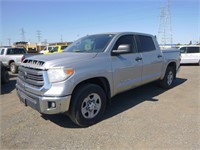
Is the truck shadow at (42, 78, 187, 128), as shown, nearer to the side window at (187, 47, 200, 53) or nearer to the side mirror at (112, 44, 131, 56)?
the side mirror at (112, 44, 131, 56)

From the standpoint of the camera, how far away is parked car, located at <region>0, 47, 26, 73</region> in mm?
12320

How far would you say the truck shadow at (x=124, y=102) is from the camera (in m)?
4.15

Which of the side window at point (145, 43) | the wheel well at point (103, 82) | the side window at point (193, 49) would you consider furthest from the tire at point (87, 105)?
the side window at point (193, 49)

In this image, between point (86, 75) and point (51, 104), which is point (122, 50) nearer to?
point (86, 75)

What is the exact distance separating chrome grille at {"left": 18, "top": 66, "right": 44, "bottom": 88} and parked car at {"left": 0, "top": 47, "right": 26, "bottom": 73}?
Answer: 920cm

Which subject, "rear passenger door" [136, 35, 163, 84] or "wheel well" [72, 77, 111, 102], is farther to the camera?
"rear passenger door" [136, 35, 163, 84]

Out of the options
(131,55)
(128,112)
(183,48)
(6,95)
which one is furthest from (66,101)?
(183,48)

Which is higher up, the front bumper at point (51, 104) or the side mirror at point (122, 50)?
the side mirror at point (122, 50)

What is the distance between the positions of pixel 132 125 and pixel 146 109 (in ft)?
3.37

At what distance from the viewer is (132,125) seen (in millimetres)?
3811

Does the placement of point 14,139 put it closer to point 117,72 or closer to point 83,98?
point 83,98

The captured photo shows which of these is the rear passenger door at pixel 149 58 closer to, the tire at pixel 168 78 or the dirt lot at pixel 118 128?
the tire at pixel 168 78

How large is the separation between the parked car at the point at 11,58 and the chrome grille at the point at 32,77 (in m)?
9.20

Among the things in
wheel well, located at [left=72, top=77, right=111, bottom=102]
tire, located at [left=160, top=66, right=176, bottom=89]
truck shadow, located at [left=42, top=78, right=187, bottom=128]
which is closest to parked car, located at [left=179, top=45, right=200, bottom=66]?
truck shadow, located at [left=42, top=78, right=187, bottom=128]
